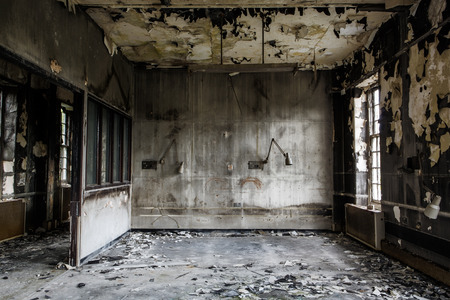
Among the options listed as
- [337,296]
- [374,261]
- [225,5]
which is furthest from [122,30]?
[374,261]

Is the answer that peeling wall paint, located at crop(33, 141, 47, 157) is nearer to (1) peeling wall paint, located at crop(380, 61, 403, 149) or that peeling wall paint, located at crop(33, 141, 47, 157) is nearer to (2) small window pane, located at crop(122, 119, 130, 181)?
(2) small window pane, located at crop(122, 119, 130, 181)

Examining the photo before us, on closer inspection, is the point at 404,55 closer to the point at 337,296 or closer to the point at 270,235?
the point at 337,296

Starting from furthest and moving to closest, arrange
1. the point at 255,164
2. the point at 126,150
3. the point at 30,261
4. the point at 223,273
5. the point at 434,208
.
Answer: the point at 255,164 < the point at 126,150 < the point at 30,261 < the point at 223,273 < the point at 434,208

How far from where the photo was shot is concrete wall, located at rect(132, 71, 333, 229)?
648cm

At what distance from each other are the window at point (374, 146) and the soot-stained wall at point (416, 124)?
73 centimetres

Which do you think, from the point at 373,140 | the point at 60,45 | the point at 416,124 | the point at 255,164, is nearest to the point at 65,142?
the point at 60,45

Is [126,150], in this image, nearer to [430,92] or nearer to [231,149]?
[231,149]

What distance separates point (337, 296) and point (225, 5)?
360 cm

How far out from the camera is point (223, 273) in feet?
12.7

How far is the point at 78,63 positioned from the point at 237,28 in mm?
2363

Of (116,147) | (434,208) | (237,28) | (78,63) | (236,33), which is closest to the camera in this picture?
(434,208)

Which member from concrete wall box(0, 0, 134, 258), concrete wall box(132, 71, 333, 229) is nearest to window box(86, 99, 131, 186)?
concrete wall box(0, 0, 134, 258)

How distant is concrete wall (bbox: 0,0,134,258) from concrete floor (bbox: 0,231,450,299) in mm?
507

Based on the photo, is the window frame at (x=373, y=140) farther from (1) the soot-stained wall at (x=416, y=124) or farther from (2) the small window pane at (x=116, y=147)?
(2) the small window pane at (x=116, y=147)
